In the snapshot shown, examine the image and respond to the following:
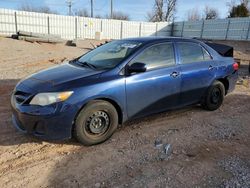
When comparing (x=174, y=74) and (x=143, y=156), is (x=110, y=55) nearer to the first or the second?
(x=174, y=74)

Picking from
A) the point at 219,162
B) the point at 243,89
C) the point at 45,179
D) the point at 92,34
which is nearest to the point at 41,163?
the point at 45,179

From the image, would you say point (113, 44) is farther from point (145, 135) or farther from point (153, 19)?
point (153, 19)

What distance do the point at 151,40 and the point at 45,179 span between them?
2904mm

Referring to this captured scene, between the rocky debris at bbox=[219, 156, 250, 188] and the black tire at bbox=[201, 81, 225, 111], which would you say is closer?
the rocky debris at bbox=[219, 156, 250, 188]

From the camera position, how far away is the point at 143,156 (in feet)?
12.0

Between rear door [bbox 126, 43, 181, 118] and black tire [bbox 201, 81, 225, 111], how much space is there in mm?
984

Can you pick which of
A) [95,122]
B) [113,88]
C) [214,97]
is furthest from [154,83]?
[214,97]

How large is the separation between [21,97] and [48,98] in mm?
504

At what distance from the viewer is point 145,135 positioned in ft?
14.3

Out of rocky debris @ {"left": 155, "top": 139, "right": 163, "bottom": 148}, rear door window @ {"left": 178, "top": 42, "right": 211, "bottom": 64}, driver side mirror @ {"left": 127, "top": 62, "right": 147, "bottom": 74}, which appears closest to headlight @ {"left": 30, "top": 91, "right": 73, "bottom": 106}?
driver side mirror @ {"left": 127, "top": 62, "right": 147, "bottom": 74}

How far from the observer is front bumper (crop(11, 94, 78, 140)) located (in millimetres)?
3514

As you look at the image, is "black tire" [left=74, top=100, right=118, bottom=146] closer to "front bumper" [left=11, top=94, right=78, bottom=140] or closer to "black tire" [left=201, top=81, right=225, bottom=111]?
"front bumper" [left=11, top=94, right=78, bottom=140]

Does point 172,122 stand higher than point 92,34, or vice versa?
point 92,34

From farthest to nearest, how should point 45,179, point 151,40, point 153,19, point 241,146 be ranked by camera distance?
point 153,19 → point 151,40 → point 241,146 → point 45,179
